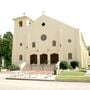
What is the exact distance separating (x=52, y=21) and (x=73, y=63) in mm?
8798

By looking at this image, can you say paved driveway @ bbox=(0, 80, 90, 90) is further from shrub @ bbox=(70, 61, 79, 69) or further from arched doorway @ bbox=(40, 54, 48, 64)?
arched doorway @ bbox=(40, 54, 48, 64)

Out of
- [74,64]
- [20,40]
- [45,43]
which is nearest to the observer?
[74,64]

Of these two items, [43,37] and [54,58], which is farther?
[43,37]

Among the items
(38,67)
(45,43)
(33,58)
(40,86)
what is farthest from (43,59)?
(40,86)

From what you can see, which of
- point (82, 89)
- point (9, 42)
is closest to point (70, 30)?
point (9, 42)

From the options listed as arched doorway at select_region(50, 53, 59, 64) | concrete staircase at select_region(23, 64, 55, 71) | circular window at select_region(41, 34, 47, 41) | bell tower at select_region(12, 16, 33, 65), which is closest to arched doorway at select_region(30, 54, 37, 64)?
bell tower at select_region(12, 16, 33, 65)

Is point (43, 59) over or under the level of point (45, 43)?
under

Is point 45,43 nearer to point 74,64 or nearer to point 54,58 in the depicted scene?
point 54,58

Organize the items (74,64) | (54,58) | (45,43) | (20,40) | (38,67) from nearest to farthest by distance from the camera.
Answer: (74,64) → (38,67) → (54,58) → (45,43) → (20,40)

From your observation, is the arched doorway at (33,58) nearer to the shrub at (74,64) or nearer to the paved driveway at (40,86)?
the shrub at (74,64)

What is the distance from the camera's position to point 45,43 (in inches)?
1794

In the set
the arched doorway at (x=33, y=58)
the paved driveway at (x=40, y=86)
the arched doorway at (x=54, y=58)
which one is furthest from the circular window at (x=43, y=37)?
the paved driveway at (x=40, y=86)

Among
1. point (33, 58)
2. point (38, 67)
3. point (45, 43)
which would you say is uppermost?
point (45, 43)

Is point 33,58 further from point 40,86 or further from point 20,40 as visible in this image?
point 40,86
